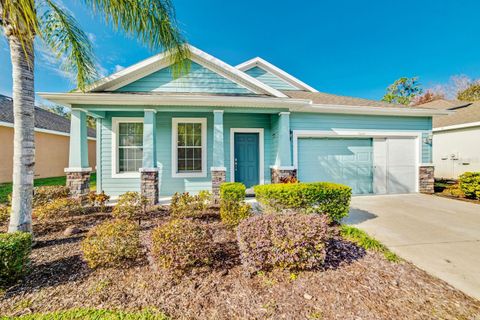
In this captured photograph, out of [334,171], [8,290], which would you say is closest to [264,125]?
[334,171]

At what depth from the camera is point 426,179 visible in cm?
788

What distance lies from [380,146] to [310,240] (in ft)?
23.0

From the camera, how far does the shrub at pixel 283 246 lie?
2637 mm

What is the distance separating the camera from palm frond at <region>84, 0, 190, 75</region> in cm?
380

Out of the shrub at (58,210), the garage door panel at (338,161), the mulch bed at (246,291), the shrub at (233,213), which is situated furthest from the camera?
the garage door panel at (338,161)

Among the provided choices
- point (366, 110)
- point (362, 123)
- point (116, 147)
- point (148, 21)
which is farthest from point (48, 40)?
point (362, 123)

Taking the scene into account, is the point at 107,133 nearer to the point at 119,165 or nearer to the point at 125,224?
the point at 119,165

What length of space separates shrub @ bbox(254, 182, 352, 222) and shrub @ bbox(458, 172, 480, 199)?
18.6 feet

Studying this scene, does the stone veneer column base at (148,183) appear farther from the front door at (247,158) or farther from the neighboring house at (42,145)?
the neighboring house at (42,145)

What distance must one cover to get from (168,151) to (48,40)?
4.08 meters

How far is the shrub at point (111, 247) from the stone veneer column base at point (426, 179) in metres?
9.93

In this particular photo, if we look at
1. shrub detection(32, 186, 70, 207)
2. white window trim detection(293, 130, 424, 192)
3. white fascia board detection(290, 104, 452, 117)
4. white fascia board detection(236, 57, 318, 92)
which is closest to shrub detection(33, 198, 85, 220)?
shrub detection(32, 186, 70, 207)

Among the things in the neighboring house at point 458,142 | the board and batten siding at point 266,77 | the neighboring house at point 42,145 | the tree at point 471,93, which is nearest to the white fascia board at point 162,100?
the board and batten siding at point 266,77

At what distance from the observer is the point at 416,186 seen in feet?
26.1
